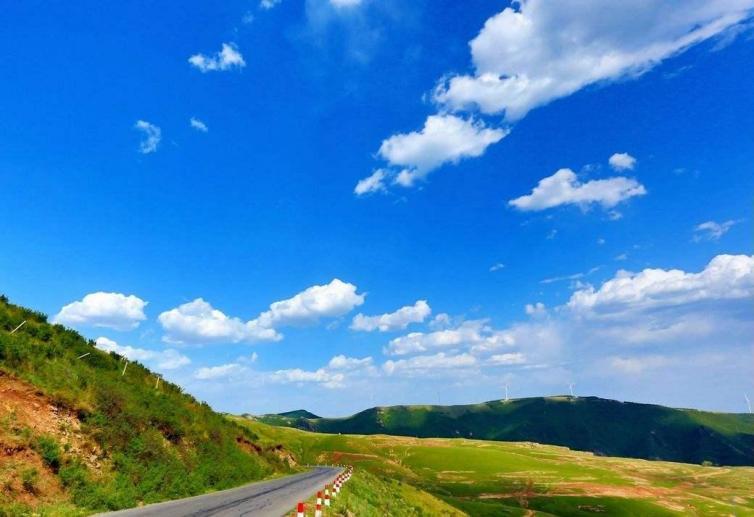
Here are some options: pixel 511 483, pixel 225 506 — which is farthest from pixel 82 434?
pixel 511 483

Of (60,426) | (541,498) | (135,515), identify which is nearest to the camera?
(135,515)

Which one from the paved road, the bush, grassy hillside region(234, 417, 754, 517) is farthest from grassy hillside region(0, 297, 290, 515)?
grassy hillside region(234, 417, 754, 517)

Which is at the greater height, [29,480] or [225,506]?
[29,480]

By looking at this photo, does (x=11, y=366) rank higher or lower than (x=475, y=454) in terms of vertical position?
higher

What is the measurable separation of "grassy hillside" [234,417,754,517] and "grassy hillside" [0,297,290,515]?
1310cm

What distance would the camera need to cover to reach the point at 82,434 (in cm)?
2381

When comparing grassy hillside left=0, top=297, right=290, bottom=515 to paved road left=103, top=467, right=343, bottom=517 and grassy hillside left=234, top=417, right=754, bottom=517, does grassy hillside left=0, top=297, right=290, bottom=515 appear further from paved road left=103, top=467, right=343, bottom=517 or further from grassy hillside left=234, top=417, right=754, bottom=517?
grassy hillside left=234, top=417, right=754, bottom=517

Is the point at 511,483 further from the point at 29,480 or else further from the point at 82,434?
the point at 29,480

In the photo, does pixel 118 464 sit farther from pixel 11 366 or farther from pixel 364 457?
pixel 364 457

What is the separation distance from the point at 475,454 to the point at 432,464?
19.6 meters

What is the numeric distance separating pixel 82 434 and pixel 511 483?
114267 millimetres

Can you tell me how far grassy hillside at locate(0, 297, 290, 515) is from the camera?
64.2 feet

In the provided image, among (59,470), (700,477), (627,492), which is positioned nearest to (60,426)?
(59,470)

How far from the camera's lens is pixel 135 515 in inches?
742
